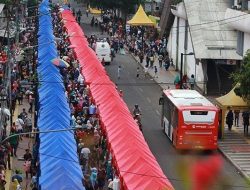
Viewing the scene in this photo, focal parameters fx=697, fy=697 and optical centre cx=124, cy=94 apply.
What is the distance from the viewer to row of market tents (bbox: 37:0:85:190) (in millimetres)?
17547

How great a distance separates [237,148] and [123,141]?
8118 mm

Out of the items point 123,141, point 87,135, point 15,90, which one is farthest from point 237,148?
point 15,90

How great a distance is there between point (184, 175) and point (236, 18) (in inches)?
1519

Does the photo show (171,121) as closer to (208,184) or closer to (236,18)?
(236,18)

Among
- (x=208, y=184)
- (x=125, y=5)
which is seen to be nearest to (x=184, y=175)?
(x=208, y=184)

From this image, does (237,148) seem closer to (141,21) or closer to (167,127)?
(167,127)

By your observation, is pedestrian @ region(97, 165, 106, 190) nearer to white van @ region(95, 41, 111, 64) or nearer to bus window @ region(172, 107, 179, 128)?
bus window @ region(172, 107, 179, 128)

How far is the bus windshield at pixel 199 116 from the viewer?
26203mm

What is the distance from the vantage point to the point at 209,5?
4597cm

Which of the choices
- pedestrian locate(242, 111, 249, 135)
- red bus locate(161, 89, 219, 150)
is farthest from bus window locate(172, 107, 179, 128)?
pedestrian locate(242, 111, 249, 135)

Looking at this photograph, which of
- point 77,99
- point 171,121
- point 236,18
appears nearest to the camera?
point 171,121

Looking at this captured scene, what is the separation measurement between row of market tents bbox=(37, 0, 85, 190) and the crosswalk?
21.1 feet

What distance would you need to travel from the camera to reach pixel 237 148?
2881 cm

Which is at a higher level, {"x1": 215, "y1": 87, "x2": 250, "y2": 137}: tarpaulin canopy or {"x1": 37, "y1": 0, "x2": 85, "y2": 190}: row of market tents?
{"x1": 37, "y1": 0, "x2": 85, "y2": 190}: row of market tents
